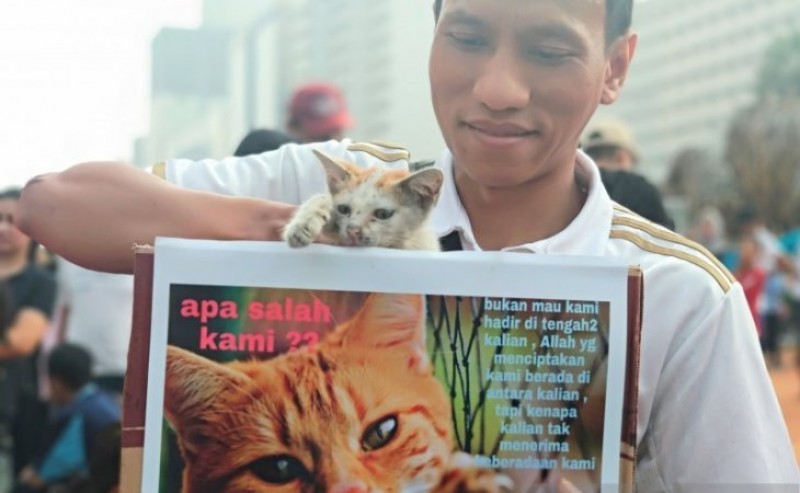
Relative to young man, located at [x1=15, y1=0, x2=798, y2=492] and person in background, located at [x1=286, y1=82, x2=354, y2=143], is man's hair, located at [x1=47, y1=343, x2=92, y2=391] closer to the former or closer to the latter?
person in background, located at [x1=286, y1=82, x2=354, y2=143]

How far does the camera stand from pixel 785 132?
29.4 meters

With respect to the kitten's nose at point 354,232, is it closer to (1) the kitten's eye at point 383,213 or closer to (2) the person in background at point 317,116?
(1) the kitten's eye at point 383,213

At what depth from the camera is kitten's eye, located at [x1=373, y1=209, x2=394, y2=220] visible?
3.95 feet

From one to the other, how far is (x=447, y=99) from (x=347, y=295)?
1.11ft

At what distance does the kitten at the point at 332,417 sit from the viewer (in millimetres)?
1127

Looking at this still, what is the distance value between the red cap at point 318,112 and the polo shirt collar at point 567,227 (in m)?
2.13

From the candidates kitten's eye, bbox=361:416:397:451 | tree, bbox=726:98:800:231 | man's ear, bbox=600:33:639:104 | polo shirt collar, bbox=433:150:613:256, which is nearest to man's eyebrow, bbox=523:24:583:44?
man's ear, bbox=600:33:639:104

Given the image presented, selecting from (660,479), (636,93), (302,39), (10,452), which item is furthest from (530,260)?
(636,93)

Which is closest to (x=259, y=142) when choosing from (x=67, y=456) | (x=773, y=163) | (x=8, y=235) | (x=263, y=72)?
(x=67, y=456)

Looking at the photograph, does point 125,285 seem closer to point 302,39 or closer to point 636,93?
point 302,39

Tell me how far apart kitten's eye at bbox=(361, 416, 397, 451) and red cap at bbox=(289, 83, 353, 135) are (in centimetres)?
249

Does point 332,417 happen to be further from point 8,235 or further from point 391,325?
point 8,235

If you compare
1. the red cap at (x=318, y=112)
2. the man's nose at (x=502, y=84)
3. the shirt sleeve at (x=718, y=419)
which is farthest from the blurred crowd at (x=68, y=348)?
the man's nose at (x=502, y=84)

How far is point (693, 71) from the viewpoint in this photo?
141ft
